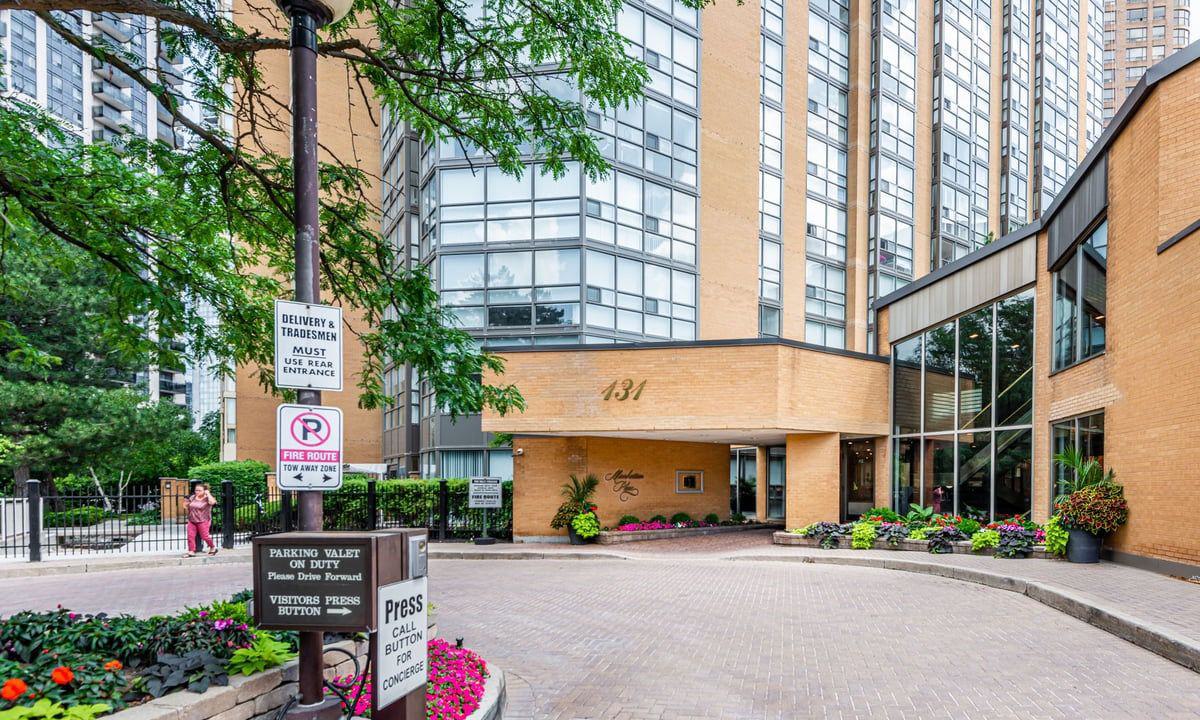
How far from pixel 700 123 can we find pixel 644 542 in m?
17.9

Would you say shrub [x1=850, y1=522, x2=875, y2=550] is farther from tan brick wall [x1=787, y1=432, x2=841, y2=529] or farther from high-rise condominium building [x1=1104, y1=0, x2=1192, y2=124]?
high-rise condominium building [x1=1104, y1=0, x2=1192, y2=124]

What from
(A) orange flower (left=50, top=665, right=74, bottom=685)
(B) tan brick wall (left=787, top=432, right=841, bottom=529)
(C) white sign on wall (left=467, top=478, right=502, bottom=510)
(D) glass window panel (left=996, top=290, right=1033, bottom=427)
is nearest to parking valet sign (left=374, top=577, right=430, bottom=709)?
(A) orange flower (left=50, top=665, right=74, bottom=685)

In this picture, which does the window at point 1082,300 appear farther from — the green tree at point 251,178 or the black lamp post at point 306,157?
the black lamp post at point 306,157

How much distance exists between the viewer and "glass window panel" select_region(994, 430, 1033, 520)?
55.4ft

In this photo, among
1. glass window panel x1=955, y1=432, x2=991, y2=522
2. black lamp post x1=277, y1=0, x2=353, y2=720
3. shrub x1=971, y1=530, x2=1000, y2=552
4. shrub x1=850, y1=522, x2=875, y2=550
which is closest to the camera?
black lamp post x1=277, y1=0, x2=353, y2=720

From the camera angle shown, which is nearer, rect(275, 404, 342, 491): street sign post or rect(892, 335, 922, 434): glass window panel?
rect(275, 404, 342, 491): street sign post

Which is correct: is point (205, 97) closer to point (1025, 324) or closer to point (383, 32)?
point (383, 32)

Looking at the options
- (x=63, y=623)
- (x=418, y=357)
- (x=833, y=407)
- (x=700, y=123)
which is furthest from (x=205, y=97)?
(x=700, y=123)

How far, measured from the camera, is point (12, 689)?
3.95 m

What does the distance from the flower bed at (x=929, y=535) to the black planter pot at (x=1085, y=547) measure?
1.32ft

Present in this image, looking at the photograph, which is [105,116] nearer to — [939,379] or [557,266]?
[557,266]

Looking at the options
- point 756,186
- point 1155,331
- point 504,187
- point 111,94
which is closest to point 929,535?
point 1155,331

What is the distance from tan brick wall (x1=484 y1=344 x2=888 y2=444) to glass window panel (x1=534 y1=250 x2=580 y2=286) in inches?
251

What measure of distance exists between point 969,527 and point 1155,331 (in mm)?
6051
